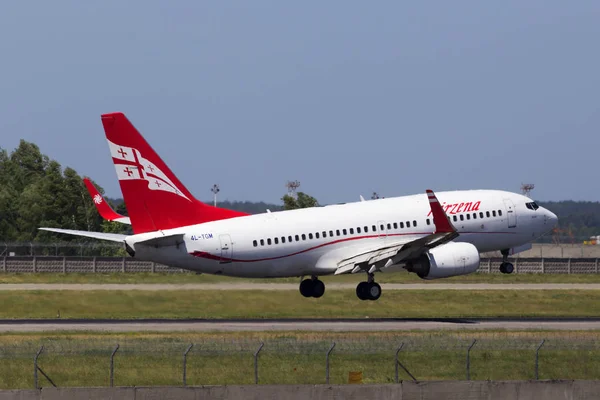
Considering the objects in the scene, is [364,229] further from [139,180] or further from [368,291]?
[139,180]

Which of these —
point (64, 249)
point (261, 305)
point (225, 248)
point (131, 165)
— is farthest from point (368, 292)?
point (64, 249)

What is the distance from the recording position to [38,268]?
97500 millimetres

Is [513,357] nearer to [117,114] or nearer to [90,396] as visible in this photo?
[90,396]

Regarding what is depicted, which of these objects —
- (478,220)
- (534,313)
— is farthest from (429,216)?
(534,313)

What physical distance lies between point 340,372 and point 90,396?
35.9ft

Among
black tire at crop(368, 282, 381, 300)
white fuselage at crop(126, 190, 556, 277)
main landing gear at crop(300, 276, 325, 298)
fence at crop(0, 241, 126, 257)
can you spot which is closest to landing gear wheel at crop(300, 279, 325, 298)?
main landing gear at crop(300, 276, 325, 298)

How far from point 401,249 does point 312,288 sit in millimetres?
7070

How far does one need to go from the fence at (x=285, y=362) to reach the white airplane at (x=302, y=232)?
41.5 feet

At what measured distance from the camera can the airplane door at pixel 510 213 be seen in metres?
67.9

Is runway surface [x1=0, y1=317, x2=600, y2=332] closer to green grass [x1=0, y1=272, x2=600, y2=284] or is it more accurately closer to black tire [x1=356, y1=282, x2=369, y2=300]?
black tire [x1=356, y1=282, x2=369, y2=300]

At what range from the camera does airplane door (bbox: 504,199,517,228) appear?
67.9 metres

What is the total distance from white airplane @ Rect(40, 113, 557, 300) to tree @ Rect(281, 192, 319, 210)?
245ft

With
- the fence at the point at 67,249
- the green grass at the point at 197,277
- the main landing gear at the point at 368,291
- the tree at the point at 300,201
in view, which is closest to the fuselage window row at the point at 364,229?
the main landing gear at the point at 368,291

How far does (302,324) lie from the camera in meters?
58.2
